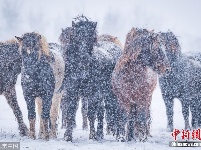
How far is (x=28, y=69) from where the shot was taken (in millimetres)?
8773

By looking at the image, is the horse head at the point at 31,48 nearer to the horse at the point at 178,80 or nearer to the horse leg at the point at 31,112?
the horse leg at the point at 31,112

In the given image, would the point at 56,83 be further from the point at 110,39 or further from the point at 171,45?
the point at 171,45

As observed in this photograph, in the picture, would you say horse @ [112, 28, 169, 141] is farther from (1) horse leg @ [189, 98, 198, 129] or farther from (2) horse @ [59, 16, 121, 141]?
(1) horse leg @ [189, 98, 198, 129]

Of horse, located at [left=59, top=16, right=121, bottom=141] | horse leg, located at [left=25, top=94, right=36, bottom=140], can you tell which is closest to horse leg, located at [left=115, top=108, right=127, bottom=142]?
horse, located at [left=59, top=16, right=121, bottom=141]

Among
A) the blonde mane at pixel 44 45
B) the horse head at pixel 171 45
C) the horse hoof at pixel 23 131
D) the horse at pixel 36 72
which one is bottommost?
the horse hoof at pixel 23 131

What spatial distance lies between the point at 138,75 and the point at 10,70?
3277 millimetres

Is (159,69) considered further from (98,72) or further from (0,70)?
(0,70)

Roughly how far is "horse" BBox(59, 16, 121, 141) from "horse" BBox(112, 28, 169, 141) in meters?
0.47

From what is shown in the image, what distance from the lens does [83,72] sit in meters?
8.93

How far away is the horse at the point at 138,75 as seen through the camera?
28.1ft

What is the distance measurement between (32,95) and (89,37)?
5.93 ft

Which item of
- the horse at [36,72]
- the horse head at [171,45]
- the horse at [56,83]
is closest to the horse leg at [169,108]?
the horse head at [171,45]

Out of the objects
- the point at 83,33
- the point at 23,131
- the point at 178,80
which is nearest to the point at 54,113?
the point at 23,131

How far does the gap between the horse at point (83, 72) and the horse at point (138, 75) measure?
0.47m
